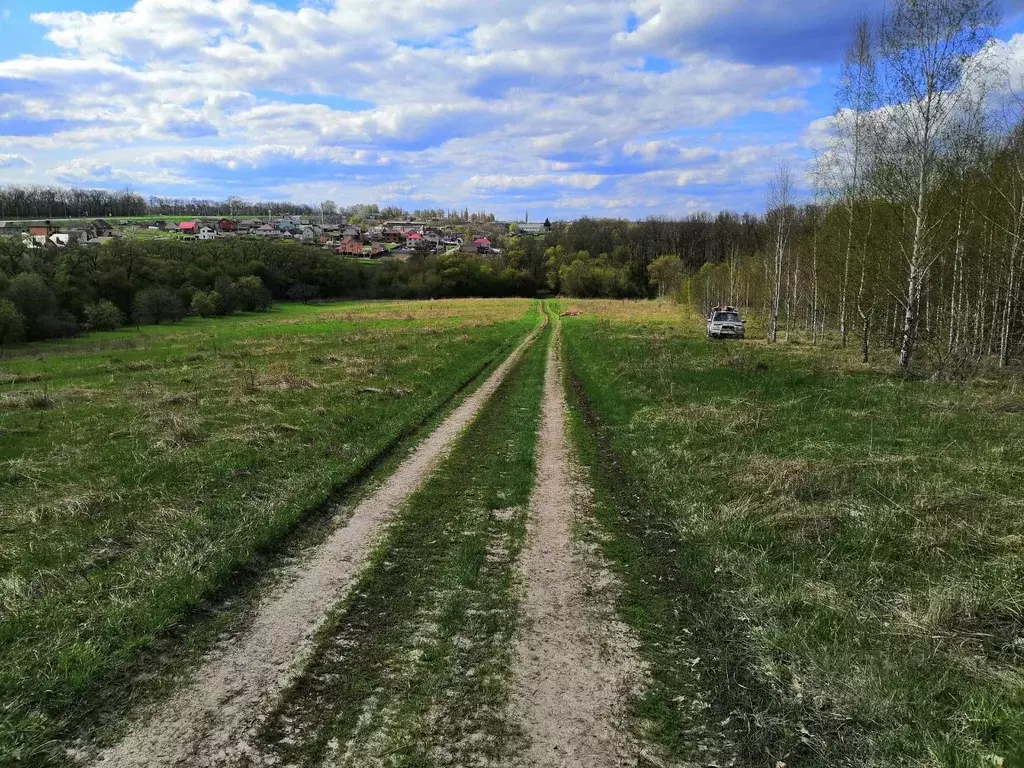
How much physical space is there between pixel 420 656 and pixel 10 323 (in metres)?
68.7

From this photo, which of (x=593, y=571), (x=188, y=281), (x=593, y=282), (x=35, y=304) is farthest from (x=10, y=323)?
(x=593, y=282)

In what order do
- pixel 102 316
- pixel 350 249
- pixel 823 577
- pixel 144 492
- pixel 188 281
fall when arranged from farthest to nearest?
pixel 350 249 < pixel 188 281 < pixel 102 316 < pixel 144 492 < pixel 823 577

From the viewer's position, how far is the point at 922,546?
262 inches

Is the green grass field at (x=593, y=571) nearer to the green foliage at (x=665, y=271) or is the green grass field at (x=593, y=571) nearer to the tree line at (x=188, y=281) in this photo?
the tree line at (x=188, y=281)

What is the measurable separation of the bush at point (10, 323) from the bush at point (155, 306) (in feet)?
67.1

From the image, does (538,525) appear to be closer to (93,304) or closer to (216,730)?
(216,730)

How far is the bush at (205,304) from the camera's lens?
282 ft

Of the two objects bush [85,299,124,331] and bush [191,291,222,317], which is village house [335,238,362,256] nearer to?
bush [191,291,222,317]

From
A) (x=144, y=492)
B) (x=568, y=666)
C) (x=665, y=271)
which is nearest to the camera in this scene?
(x=568, y=666)

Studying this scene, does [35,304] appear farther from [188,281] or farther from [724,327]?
[724,327]

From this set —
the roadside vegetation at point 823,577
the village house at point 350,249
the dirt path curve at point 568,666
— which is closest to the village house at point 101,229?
the village house at point 350,249

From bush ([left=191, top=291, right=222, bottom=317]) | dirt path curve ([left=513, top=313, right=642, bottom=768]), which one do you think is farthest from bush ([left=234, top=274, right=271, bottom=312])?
dirt path curve ([left=513, top=313, right=642, bottom=768])

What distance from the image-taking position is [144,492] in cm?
896

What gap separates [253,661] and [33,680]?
157 cm
